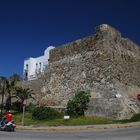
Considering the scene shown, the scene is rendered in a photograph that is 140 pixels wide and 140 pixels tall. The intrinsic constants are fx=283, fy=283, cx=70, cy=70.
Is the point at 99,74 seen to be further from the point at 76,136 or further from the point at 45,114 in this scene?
the point at 76,136

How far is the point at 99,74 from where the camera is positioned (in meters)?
28.0

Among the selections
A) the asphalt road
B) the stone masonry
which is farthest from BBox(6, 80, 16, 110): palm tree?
the asphalt road

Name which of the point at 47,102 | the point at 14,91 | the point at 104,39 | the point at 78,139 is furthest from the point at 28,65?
the point at 78,139

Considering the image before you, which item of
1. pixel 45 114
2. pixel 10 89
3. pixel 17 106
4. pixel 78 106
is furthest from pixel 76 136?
pixel 10 89

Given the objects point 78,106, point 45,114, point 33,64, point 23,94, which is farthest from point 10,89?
point 33,64

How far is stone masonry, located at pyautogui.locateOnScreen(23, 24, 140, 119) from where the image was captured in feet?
85.3

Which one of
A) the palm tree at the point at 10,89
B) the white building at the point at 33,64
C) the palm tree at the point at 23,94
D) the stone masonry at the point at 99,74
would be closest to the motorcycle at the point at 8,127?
the stone masonry at the point at 99,74

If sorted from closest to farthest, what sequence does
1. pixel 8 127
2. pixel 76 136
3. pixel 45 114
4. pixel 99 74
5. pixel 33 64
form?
pixel 76 136 < pixel 8 127 < pixel 45 114 < pixel 99 74 < pixel 33 64

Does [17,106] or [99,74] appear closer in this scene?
[99,74]

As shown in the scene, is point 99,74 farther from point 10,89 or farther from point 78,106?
Answer: point 10,89

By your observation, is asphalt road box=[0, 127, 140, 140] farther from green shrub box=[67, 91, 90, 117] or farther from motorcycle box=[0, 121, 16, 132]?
green shrub box=[67, 91, 90, 117]

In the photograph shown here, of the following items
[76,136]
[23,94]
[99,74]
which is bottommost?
[76,136]

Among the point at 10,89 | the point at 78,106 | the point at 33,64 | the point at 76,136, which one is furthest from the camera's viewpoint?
the point at 33,64

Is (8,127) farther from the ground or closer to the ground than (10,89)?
closer to the ground
